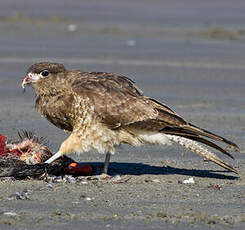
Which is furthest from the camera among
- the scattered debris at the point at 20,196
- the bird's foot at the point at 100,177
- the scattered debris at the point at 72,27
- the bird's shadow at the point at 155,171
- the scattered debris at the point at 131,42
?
the scattered debris at the point at 72,27

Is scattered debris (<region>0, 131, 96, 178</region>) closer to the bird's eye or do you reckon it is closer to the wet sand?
the wet sand

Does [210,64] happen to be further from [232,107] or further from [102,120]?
[102,120]

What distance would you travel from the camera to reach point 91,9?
25766mm

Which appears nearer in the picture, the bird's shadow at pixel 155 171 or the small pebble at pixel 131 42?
the bird's shadow at pixel 155 171

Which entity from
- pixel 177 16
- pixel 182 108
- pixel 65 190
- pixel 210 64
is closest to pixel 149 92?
pixel 182 108

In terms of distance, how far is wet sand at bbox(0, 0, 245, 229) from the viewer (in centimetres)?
678

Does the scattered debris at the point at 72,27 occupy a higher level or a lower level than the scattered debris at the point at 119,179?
higher

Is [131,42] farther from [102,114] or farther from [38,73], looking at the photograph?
[102,114]

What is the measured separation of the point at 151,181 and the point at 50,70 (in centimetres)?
152

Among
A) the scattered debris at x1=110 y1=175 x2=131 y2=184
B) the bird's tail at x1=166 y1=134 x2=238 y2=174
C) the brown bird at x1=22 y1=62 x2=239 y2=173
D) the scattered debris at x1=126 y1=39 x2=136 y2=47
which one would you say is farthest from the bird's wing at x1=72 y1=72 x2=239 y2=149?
the scattered debris at x1=126 y1=39 x2=136 y2=47

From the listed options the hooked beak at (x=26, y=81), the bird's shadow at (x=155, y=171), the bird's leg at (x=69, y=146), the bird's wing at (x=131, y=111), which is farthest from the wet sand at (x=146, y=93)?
the hooked beak at (x=26, y=81)

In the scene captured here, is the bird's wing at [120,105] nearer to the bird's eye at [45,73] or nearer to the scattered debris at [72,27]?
the bird's eye at [45,73]

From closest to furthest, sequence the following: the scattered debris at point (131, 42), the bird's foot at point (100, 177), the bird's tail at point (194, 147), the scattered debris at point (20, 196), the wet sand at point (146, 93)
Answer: the wet sand at point (146, 93)
the scattered debris at point (20, 196)
the bird's foot at point (100, 177)
the bird's tail at point (194, 147)
the scattered debris at point (131, 42)

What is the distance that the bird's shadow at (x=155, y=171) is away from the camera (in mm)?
8531
